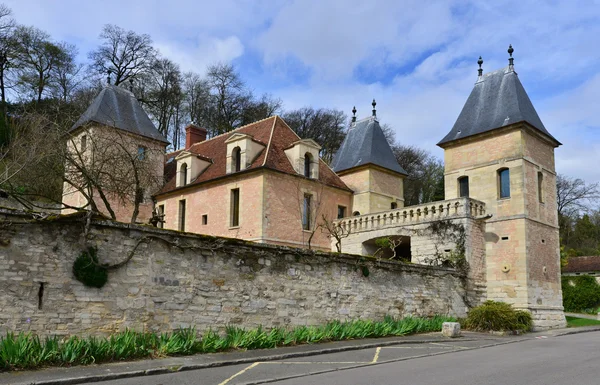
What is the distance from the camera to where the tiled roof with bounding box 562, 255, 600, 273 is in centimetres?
3816

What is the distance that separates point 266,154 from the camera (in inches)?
926

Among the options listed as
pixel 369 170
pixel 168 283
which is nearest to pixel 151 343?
pixel 168 283

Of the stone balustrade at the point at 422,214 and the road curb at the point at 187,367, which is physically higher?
the stone balustrade at the point at 422,214

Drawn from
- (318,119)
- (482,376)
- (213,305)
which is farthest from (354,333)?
(318,119)

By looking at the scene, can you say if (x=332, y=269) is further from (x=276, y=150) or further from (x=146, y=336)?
(x=276, y=150)

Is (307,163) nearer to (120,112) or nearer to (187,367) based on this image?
(120,112)

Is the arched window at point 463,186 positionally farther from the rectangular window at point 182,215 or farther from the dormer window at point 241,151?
the rectangular window at point 182,215

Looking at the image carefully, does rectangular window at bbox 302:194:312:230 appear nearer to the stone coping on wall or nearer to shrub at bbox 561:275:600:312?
the stone coping on wall

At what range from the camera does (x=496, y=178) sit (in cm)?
2188

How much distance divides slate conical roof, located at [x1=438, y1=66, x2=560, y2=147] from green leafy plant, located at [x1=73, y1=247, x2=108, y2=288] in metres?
17.8

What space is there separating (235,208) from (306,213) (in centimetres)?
337

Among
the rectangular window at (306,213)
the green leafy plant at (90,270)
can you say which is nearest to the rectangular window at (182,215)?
the rectangular window at (306,213)

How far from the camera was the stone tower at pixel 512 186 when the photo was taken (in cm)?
2072

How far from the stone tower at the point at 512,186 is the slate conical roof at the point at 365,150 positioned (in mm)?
4257
